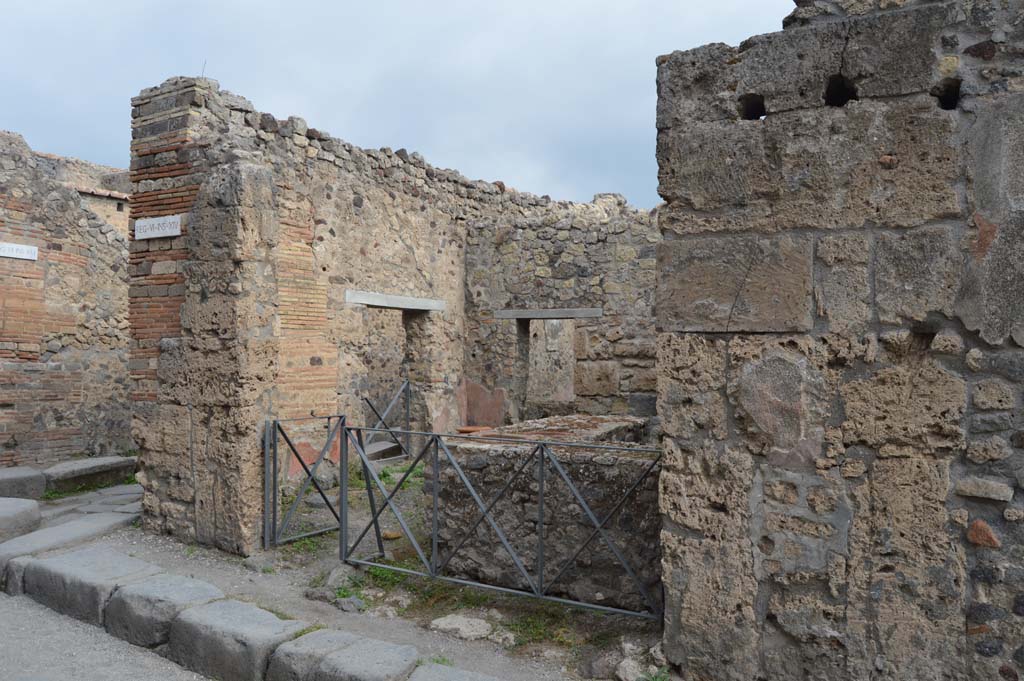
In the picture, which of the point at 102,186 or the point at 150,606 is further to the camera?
the point at 102,186

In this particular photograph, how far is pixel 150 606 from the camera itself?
13.3ft

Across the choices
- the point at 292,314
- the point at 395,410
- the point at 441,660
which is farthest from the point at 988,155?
the point at 395,410

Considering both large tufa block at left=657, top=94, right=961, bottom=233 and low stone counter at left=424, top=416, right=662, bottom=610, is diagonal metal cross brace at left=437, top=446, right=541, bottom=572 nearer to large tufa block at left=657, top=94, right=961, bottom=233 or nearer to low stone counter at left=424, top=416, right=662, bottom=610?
low stone counter at left=424, top=416, right=662, bottom=610

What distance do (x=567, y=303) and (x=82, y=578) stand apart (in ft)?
22.8

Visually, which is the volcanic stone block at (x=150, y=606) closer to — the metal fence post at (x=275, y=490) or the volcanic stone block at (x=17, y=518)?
the metal fence post at (x=275, y=490)

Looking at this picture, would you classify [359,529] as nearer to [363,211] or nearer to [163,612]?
[163,612]

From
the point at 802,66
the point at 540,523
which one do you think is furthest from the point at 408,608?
the point at 802,66

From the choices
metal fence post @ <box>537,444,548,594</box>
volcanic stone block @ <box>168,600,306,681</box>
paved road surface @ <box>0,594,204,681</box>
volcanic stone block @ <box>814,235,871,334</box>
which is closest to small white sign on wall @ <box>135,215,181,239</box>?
paved road surface @ <box>0,594,204,681</box>

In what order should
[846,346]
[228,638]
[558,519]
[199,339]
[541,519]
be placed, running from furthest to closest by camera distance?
[199,339] < [558,519] < [541,519] < [228,638] < [846,346]

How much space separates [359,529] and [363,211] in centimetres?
437

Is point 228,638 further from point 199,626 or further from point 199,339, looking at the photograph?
point 199,339

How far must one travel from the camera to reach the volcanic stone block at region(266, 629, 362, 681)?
135 inches

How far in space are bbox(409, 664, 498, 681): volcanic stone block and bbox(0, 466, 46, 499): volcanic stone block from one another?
18.8 feet

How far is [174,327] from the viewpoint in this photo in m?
5.47
